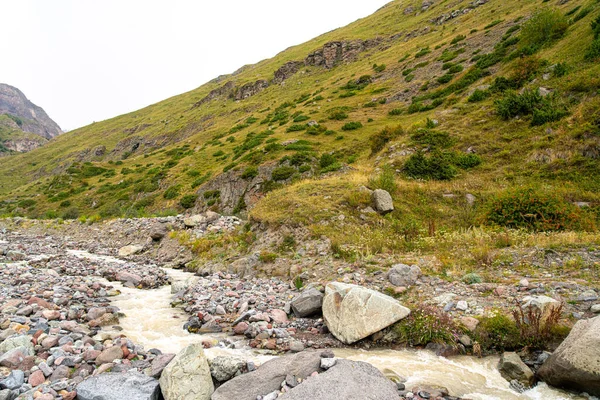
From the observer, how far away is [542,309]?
618 cm

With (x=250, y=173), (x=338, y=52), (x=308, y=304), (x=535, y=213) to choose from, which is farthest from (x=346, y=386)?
(x=338, y=52)

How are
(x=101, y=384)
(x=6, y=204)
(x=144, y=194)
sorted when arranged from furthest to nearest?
(x=6, y=204) < (x=144, y=194) < (x=101, y=384)

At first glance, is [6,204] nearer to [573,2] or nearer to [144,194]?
[144,194]

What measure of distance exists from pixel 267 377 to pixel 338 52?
3446 inches

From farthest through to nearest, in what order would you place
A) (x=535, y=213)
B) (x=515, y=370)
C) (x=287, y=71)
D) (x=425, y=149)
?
(x=287, y=71) → (x=425, y=149) → (x=535, y=213) → (x=515, y=370)

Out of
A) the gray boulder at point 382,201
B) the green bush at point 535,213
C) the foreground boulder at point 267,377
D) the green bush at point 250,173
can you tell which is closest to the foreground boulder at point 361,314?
the foreground boulder at point 267,377

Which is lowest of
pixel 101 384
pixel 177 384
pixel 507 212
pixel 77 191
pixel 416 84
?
pixel 507 212

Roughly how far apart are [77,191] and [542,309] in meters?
64.1

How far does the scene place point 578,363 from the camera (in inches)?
187

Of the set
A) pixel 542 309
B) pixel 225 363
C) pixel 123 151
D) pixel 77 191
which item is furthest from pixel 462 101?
pixel 123 151

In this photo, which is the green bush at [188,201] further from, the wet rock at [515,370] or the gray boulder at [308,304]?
the wet rock at [515,370]

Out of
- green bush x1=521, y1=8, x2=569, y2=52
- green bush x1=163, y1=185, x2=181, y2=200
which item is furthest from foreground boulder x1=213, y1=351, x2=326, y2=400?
green bush x1=163, y1=185, x2=181, y2=200

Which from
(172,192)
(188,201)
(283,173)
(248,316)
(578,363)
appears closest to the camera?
(578,363)

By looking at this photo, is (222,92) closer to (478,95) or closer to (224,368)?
(478,95)
